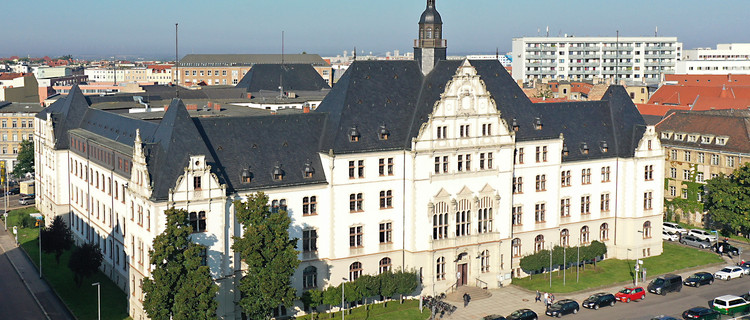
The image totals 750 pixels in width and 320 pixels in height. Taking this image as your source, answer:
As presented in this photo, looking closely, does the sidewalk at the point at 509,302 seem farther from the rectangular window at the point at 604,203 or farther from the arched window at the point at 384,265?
the rectangular window at the point at 604,203

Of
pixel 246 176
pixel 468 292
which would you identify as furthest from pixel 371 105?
pixel 468 292

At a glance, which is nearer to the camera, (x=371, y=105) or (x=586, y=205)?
(x=371, y=105)

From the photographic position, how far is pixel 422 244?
8581 centimetres

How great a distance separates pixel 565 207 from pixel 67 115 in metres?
62.3

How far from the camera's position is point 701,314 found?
78125mm

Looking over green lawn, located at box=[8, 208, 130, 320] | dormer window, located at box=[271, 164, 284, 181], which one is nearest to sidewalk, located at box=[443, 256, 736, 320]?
dormer window, located at box=[271, 164, 284, 181]

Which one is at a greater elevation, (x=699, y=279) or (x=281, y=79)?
(x=281, y=79)

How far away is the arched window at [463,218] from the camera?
8738cm

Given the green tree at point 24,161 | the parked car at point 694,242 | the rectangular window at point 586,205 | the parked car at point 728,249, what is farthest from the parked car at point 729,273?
the green tree at point 24,161

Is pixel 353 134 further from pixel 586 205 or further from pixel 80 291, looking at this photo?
pixel 80 291

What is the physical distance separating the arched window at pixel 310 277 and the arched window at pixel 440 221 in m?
12.3

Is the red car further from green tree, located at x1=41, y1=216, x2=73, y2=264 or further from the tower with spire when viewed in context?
green tree, located at x1=41, y1=216, x2=73, y2=264

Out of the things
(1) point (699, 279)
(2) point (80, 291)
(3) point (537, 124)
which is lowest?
(2) point (80, 291)

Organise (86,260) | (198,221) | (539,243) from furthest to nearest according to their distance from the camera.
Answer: (539,243) → (86,260) → (198,221)
